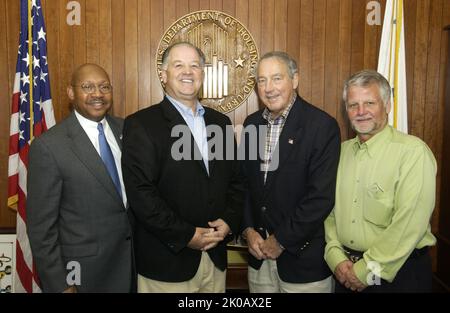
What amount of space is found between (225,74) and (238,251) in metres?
1.76

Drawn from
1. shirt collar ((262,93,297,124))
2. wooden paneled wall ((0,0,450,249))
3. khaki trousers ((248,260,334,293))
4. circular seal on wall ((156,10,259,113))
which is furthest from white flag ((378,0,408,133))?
khaki trousers ((248,260,334,293))

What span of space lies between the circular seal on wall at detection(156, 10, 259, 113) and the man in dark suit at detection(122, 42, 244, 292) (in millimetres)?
1703

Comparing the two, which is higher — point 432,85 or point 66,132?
point 432,85

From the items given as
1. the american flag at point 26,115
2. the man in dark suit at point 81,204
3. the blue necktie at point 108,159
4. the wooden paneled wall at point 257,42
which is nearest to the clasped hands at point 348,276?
the man in dark suit at point 81,204

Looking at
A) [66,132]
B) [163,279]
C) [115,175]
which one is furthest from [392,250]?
[66,132]

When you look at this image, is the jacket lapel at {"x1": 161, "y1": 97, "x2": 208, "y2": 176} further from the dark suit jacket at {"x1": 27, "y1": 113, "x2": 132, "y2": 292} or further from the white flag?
the white flag

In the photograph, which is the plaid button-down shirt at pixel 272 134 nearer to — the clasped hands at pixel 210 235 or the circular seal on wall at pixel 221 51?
the clasped hands at pixel 210 235

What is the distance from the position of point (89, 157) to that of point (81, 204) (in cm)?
26

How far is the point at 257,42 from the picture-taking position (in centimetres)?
403

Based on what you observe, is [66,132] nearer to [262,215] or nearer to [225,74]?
[262,215]

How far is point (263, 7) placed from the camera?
4.00 meters

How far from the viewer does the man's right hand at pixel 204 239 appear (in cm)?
221

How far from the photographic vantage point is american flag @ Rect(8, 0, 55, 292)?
3297mm

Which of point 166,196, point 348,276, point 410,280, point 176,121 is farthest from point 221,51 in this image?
point 410,280
